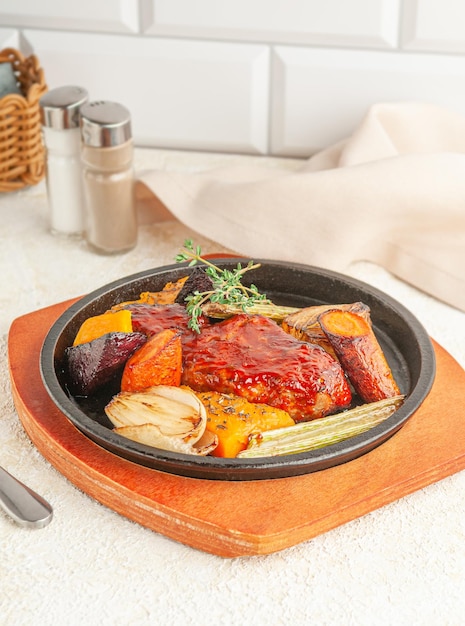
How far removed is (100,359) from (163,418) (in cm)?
14

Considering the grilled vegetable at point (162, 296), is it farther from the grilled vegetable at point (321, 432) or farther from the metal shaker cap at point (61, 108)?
the metal shaker cap at point (61, 108)

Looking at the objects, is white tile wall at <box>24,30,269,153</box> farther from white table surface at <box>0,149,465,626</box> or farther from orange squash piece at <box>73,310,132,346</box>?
white table surface at <box>0,149,465,626</box>

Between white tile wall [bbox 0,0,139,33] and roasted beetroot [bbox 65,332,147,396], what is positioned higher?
white tile wall [bbox 0,0,139,33]

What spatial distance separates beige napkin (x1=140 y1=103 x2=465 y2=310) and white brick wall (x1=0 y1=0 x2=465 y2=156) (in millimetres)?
377

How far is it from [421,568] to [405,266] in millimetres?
721

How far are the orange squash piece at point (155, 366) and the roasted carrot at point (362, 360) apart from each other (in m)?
0.20

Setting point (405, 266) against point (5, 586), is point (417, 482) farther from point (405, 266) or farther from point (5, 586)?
point (405, 266)

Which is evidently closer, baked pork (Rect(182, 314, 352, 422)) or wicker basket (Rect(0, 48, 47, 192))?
baked pork (Rect(182, 314, 352, 422))

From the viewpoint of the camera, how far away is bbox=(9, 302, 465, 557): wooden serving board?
95 centimetres

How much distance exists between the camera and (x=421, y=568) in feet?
3.14

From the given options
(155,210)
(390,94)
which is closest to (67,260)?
(155,210)

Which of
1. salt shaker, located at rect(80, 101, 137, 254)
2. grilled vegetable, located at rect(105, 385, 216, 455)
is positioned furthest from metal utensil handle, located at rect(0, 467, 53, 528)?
salt shaker, located at rect(80, 101, 137, 254)

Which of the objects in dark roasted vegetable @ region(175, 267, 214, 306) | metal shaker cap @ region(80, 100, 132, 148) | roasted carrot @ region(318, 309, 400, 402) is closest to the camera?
roasted carrot @ region(318, 309, 400, 402)

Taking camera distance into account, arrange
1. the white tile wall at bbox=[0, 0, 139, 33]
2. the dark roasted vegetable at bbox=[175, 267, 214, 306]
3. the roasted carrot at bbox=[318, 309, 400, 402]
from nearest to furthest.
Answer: the roasted carrot at bbox=[318, 309, 400, 402] → the dark roasted vegetable at bbox=[175, 267, 214, 306] → the white tile wall at bbox=[0, 0, 139, 33]
